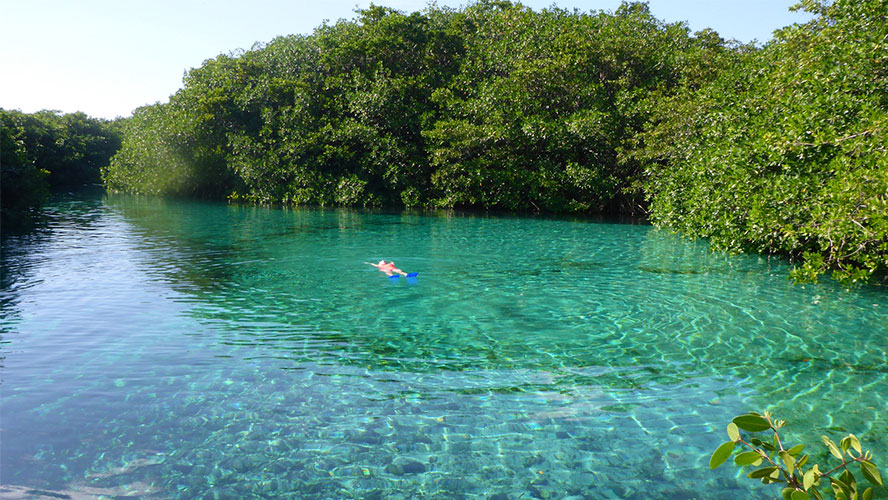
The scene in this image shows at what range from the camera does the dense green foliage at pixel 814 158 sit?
888 centimetres

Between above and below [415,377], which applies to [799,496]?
above

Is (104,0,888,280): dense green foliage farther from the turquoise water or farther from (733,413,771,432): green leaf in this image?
(733,413,771,432): green leaf

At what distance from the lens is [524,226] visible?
77.2 ft

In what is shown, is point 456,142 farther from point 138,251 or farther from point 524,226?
point 138,251

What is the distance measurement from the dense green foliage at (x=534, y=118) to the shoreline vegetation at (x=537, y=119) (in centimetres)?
8

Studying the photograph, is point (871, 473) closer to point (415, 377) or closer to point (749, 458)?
point (749, 458)

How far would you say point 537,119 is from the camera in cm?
2869

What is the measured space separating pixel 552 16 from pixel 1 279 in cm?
3217

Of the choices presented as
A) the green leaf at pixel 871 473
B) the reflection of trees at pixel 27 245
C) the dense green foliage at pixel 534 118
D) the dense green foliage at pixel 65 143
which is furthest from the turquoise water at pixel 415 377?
the dense green foliage at pixel 65 143

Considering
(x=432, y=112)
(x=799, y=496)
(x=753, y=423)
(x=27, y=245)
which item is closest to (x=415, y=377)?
(x=753, y=423)

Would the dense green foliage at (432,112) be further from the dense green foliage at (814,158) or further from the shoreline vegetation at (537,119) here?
the dense green foliage at (814,158)

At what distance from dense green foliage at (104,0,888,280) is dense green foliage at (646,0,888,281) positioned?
6 centimetres

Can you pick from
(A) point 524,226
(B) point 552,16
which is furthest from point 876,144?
(B) point 552,16

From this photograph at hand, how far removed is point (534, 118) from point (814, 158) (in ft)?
58.7
